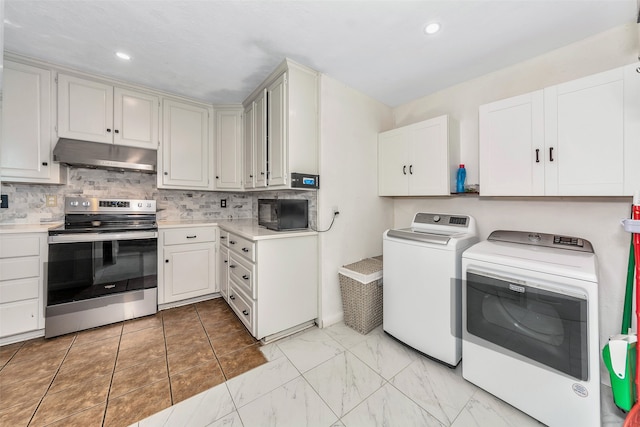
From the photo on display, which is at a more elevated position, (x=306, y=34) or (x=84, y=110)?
(x=306, y=34)

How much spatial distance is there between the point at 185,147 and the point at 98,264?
4.83 feet

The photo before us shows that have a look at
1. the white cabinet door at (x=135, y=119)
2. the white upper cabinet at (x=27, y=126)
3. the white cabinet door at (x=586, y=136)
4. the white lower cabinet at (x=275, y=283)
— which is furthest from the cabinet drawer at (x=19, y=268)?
the white cabinet door at (x=586, y=136)

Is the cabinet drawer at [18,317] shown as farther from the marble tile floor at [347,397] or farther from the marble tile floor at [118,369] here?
the marble tile floor at [347,397]

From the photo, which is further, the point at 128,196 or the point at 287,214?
the point at 128,196

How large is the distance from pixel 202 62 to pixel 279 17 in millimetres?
930

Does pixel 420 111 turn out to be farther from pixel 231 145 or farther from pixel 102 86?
pixel 102 86

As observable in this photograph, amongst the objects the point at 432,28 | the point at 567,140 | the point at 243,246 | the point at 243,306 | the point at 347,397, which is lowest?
the point at 347,397

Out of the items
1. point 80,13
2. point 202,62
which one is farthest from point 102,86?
point 202,62

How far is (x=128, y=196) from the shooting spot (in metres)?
3.07

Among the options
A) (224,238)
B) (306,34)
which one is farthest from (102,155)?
(306,34)

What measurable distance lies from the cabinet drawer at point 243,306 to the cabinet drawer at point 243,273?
7 cm

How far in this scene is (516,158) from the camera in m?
1.99

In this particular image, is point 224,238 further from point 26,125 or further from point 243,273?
point 26,125

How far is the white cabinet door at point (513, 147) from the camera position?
189 cm
